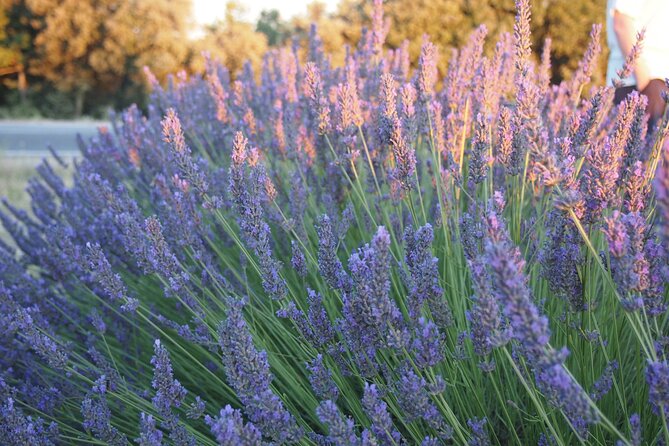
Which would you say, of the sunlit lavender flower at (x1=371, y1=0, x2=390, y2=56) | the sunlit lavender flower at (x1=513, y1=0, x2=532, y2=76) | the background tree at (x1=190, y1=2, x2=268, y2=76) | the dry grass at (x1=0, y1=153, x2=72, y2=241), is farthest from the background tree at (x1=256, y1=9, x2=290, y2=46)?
the sunlit lavender flower at (x1=513, y1=0, x2=532, y2=76)

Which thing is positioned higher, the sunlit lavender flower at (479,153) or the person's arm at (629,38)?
the person's arm at (629,38)

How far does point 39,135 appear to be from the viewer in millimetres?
18016

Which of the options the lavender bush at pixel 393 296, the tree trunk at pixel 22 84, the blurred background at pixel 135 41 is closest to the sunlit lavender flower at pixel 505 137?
the lavender bush at pixel 393 296

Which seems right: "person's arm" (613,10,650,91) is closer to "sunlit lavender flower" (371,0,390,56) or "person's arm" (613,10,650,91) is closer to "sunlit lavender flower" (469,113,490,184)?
"sunlit lavender flower" (371,0,390,56)

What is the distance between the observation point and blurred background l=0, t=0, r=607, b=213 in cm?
1361

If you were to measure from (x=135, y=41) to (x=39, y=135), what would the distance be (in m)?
5.54

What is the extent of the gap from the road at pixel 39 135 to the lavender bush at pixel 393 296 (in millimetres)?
12497

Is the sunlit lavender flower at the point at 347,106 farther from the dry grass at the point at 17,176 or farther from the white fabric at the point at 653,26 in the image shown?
the dry grass at the point at 17,176

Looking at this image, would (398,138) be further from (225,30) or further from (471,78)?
(225,30)

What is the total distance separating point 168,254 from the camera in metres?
1.58

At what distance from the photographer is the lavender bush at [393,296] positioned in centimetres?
111

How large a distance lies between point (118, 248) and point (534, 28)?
1323cm

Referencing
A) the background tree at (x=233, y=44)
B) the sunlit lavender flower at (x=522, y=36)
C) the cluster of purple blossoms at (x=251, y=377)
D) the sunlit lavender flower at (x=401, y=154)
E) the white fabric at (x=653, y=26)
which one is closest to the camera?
the cluster of purple blossoms at (x=251, y=377)

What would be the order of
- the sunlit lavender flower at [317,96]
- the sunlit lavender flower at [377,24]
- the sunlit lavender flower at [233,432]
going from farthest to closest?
the sunlit lavender flower at [377,24] < the sunlit lavender flower at [317,96] < the sunlit lavender flower at [233,432]
